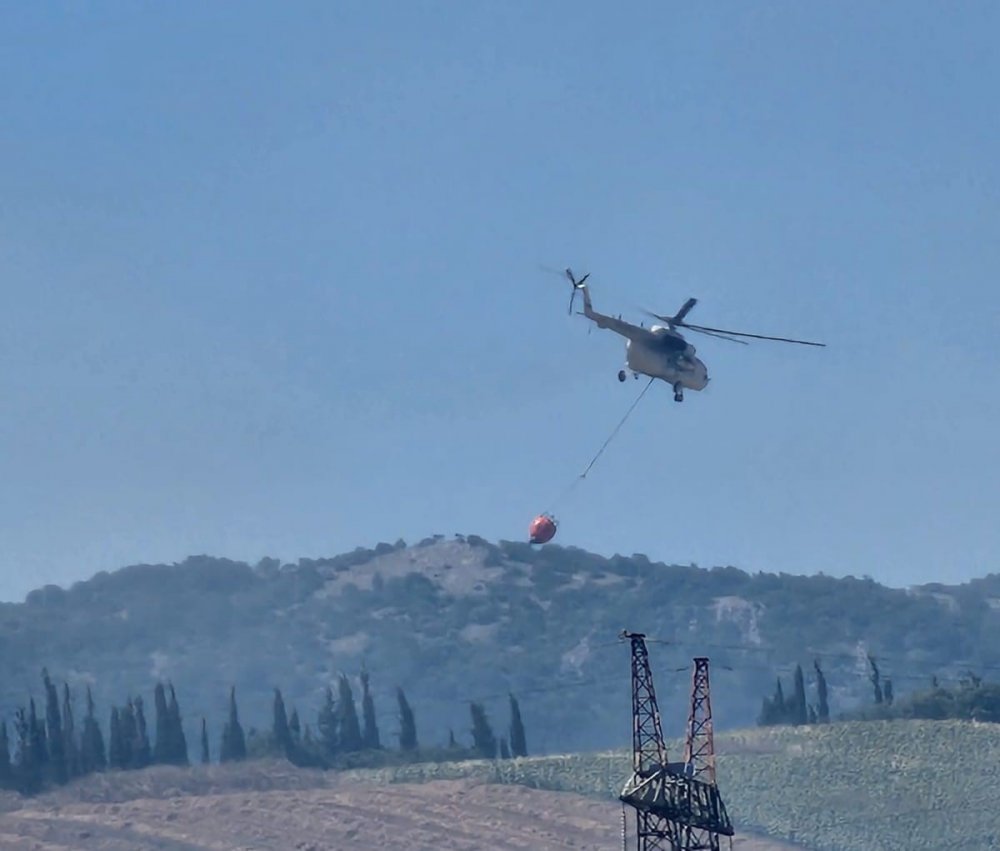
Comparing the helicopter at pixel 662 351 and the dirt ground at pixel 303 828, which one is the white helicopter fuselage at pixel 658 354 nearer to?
the helicopter at pixel 662 351

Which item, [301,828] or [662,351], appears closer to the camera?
[662,351]

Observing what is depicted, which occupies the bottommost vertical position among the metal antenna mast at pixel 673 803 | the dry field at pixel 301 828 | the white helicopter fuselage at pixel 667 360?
the dry field at pixel 301 828

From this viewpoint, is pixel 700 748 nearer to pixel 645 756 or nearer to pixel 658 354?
pixel 645 756

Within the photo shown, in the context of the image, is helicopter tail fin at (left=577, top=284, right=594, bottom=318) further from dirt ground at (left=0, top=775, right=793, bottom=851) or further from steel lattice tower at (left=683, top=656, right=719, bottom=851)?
dirt ground at (left=0, top=775, right=793, bottom=851)

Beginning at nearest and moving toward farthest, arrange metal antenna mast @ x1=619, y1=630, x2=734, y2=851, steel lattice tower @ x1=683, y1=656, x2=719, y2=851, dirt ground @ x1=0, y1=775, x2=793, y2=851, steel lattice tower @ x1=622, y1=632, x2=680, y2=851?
metal antenna mast @ x1=619, y1=630, x2=734, y2=851 → steel lattice tower @ x1=622, y1=632, x2=680, y2=851 → steel lattice tower @ x1=683, y1=656, x2=719, y2=851 → dirt ground @ x1=0, y1=775, x2=793, y2=851

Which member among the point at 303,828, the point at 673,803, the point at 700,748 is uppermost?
the point at 700,748

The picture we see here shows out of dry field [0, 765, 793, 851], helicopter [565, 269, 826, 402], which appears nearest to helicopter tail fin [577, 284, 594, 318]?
helicopter [565, 269, 826, 402]

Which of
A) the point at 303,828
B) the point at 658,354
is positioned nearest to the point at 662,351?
the point at 658,354

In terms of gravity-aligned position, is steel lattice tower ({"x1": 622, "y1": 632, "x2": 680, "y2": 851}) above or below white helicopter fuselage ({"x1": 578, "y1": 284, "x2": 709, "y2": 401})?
below

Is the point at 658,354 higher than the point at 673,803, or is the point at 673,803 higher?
the point at 658,354

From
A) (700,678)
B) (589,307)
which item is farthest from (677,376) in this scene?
(700,678)

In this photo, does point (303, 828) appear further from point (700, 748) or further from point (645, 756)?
point (700, 748)

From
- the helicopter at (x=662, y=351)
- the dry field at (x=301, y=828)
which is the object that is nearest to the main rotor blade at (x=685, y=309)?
the helicopter at (x=662, y=351)

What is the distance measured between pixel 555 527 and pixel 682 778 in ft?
50.6
